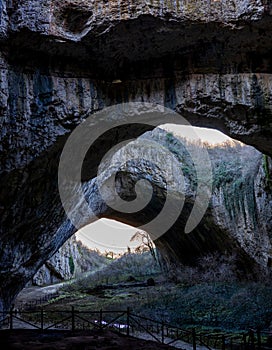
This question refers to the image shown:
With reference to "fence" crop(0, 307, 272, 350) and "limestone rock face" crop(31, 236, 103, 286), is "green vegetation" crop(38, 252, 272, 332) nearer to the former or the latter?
"fence" crop(0, 307, 272, 350)

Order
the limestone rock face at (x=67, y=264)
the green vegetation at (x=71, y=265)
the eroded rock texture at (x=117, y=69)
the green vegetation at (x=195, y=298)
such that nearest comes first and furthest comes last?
1. the eroded rock texture at (x=117, y=69)
2. the green vegetation at (x=195, y=298)
3. the limestone rock face at (x=67, y=264)
4. the green vegetation at (x=71, y=265)

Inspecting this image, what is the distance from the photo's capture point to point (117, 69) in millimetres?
9242

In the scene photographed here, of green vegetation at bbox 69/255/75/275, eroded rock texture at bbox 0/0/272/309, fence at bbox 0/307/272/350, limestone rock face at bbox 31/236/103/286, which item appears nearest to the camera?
eroded rock texture at bbox 0/0/272/309

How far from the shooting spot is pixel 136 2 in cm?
778

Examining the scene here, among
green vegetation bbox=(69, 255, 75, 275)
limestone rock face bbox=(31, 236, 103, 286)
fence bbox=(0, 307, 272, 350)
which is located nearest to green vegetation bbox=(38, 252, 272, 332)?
fence bbox=(0, 307, 272, 350)

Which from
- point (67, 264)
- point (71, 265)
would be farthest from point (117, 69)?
point (71, 265)

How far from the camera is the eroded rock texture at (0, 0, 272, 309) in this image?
7.86 meters

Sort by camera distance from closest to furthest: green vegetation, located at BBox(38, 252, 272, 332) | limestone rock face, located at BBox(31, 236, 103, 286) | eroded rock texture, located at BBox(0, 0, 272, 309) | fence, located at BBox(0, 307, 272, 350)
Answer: eroded rock texture, located at BBox(0, 0, 272, 309)
fence, located at BBox(0, 307, 272, 350)
green vegetation, located at BBox(38, 252, 272, 332)
limestone rock face, located at BBox(31, 236, 103, 286)

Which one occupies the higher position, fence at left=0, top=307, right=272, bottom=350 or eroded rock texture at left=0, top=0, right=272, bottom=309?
eroded rock texture at left=0, top=0, right=272, bottom=309

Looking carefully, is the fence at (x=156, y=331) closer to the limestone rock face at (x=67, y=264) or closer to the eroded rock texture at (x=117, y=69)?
the eroded rock texture at (x=117, y=69)

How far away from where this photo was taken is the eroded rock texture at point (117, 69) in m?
7.86

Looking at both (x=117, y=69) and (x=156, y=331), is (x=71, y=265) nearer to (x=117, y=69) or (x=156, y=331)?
(x=156, y=331)

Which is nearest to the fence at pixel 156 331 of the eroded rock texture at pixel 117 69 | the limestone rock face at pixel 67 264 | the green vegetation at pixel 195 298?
the green vegetation at pixel 195 298

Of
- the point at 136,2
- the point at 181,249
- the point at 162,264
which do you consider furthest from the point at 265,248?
the point at 162,264
